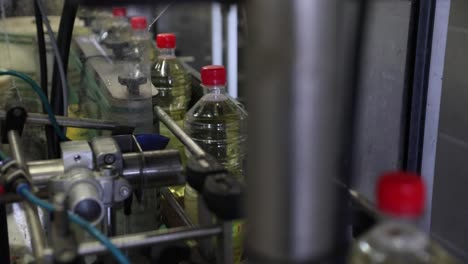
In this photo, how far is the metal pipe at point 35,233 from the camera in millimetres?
609

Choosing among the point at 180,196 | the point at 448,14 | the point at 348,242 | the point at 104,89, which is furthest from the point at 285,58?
the point at 448,14

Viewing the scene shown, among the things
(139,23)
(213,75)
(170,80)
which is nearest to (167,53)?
(170,80)

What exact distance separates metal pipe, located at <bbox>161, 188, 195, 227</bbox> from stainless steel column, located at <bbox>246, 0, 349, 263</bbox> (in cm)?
44

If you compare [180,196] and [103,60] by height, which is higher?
[103,60]

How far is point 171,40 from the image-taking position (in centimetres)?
158

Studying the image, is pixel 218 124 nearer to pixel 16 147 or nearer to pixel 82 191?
pixel 16 147

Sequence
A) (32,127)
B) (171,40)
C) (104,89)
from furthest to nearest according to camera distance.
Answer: (171,40) < (32,127) < (104,89)

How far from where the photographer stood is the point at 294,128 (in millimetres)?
418

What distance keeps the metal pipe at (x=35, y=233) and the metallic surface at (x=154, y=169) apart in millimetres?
135

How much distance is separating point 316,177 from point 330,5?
119 millimetres

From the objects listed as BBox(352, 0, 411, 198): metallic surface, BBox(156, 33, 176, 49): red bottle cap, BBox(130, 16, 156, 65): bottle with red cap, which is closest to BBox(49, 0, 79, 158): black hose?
BBox(156, 33, 176, 49): red bottle cap

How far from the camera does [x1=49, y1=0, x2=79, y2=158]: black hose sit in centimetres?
113

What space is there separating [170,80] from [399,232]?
1239 mm

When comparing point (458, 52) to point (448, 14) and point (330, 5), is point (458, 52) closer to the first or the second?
point (448, 14)
